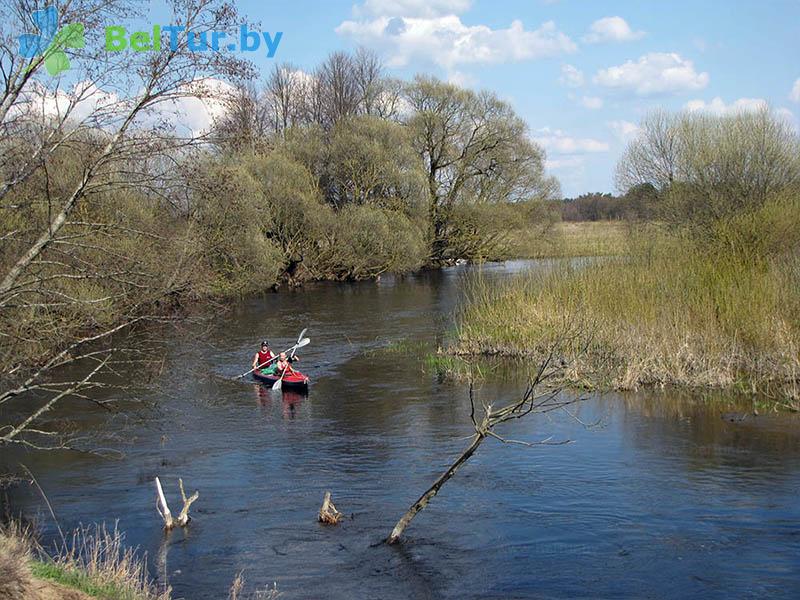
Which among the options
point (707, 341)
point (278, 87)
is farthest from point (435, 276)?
point (707, 341)

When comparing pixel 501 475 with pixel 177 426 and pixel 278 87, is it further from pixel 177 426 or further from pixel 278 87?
pixel 278 87

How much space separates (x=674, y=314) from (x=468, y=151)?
2774cm

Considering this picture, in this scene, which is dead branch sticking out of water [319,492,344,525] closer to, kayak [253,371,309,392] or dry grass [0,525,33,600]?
dry grass [0,525,33,600]

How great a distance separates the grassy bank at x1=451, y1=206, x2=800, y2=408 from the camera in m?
15.8

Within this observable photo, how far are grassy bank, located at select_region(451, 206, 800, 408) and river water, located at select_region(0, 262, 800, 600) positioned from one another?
1.05 metres

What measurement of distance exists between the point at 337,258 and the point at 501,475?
93.8ft

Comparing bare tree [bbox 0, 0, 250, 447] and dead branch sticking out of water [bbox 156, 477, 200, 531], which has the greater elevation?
bare tree [bbox 0, 0, 250, 447]

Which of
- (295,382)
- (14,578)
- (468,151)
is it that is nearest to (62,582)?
(14,578)

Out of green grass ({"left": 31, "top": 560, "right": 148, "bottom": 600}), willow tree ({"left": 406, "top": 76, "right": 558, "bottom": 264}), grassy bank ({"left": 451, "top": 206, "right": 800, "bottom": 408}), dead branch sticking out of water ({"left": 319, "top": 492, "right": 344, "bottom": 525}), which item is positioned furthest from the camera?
willow tree ({"left": 406, "top": 76, "right": 558, "bottom": 264})

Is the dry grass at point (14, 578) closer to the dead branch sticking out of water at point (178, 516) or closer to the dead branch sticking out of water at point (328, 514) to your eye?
the dead branch sticking out of water at point (178, 516)

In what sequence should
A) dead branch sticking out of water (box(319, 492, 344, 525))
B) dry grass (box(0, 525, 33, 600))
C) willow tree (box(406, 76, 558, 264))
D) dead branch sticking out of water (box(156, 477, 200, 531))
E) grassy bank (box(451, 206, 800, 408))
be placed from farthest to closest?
willow tree (box(406, 76, 558, 264)) → grassy bank (box(451, 206, 800, 408)) → dead branch sticking out of water (box(319, 492, 344, 525)) → dead branch sticking out of water (box(156, 477, 200, 531)) → dry grass (box(0, 525, 33, 600))

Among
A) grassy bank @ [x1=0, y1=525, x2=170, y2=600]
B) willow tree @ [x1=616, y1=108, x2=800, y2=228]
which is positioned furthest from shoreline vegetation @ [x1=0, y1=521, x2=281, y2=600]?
willow tree @ [x1=616, y1=108, x2=800, y2=228]

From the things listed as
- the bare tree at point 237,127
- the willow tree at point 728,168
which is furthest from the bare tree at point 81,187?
the willow tree at point 728,168

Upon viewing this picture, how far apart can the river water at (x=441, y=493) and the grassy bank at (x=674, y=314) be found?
1.05 m
